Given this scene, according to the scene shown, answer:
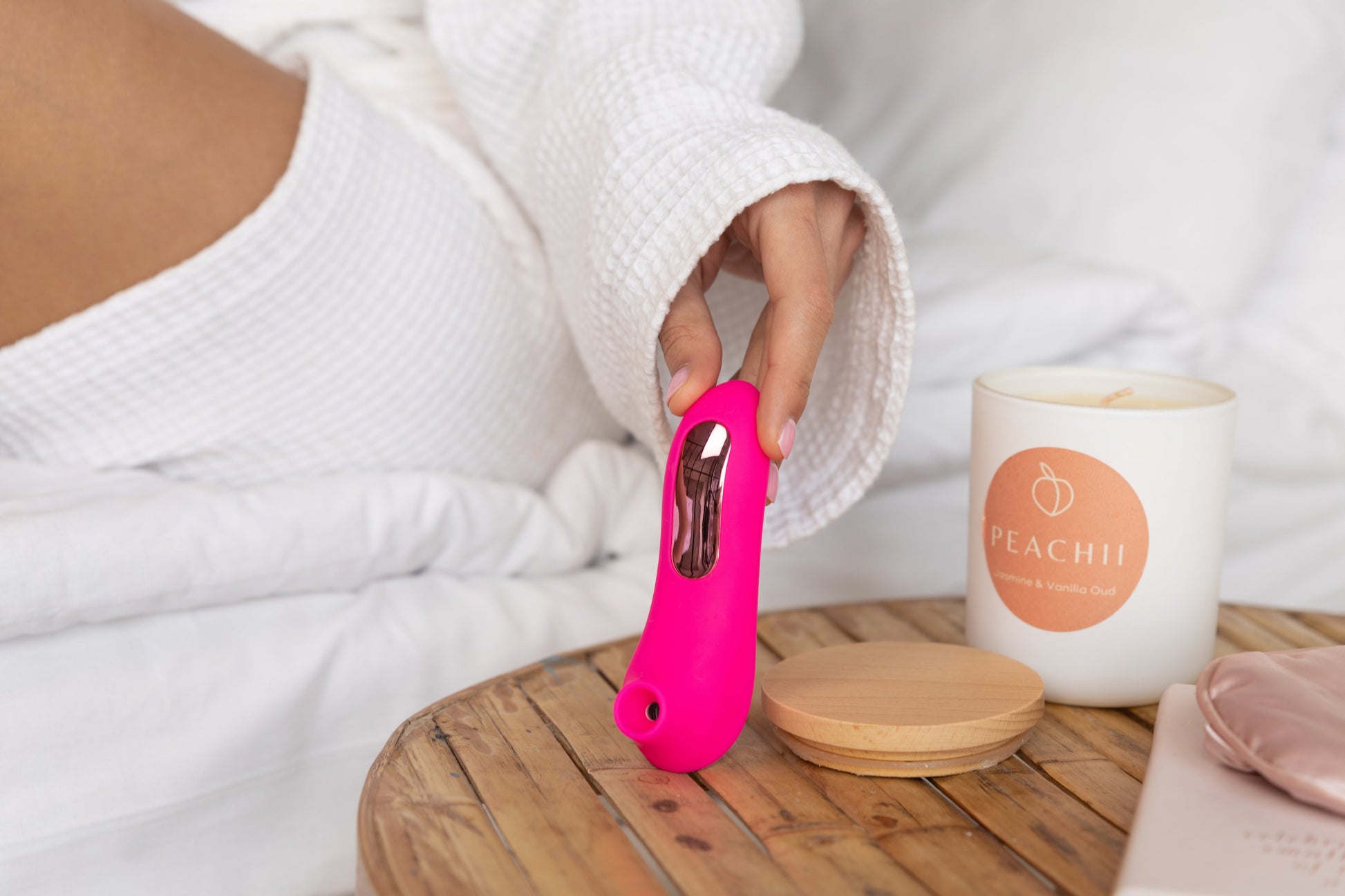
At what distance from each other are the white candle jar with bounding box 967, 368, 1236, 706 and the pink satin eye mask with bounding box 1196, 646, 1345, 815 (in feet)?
0.17

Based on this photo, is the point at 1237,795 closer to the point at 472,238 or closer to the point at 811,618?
the point at 811,618

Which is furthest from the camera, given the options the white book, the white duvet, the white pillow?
the white pillow

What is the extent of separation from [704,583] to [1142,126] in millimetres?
533

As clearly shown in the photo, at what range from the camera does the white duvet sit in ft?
1.74

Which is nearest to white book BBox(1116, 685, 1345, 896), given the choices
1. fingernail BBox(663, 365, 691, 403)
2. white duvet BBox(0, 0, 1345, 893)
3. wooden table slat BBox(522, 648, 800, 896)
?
wooden table slat BBox(522, 648, 800, 896)

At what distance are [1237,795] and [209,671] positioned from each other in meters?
0.46

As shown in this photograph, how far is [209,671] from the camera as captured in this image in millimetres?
540

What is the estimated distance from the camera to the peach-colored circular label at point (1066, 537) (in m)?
0.43

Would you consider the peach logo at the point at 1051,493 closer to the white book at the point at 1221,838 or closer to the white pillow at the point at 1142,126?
the white book at the point at 1221,838

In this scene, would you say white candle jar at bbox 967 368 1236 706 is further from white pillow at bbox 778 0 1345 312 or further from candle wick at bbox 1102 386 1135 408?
white pillow at bbox 778 0 1345 312

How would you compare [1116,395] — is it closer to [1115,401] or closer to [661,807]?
[1115,401]

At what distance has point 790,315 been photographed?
41 cm

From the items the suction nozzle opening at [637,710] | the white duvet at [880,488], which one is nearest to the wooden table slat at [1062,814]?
the suction nozzle opening at [637,710]

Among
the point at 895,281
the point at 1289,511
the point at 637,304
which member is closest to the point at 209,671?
the point at 637,304
